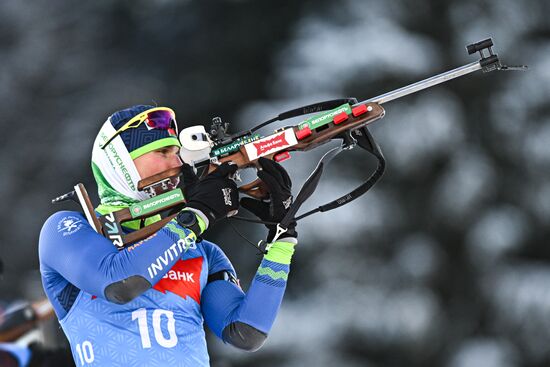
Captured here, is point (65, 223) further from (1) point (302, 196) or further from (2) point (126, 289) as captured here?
(1) point (302, 196)

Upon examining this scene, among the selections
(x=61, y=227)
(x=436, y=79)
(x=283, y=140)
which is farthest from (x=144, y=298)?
(x=436, y=79)

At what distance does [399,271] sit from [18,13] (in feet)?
5.58

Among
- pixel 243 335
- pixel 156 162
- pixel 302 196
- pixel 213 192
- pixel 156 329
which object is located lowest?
pixel 243 335

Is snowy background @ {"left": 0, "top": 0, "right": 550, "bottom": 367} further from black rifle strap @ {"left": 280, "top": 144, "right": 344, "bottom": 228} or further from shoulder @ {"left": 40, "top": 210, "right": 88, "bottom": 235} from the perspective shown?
shoulder @ {"left": 40, "top": 210, "right": 88, "bottom": 235}

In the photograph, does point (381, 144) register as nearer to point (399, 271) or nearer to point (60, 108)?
point (399, 271)

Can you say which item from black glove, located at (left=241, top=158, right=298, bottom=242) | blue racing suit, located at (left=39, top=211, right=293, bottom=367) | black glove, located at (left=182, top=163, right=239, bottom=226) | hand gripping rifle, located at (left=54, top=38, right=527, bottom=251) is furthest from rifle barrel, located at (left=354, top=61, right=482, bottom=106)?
blue racing suit, located at (left=39, top=211, right=293, bottom=367)

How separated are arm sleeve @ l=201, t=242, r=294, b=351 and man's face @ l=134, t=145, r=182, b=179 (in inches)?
12.3

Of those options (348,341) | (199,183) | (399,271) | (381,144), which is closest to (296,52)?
(381,144)

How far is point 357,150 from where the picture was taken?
2811 mm

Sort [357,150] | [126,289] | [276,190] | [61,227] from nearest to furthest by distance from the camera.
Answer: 1. [126,289]
2. [61,227]
3. [276,190]
4. [357,150]

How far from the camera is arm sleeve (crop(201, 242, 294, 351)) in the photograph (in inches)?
66.6

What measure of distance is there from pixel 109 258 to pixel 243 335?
13.8 inches

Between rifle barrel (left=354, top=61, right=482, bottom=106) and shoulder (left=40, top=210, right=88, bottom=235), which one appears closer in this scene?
shoulder (left=40, top=210, right=88, bottom=235)

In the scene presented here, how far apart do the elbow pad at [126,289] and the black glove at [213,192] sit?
0.20 meters
